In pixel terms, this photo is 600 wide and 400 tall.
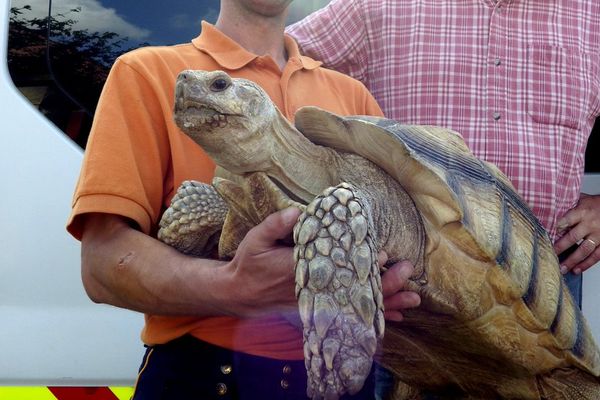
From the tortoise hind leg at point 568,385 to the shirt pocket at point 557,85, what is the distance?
2.34ft

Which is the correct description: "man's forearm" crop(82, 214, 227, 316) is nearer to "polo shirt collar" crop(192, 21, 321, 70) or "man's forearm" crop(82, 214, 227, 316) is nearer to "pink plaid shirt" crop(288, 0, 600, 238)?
"polo shirt collar" crop(192, 21, 321, 70)

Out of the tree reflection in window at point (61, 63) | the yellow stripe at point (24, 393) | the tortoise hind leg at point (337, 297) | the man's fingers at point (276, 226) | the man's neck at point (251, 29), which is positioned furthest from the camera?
the tree reflection in window at point (61, 63)

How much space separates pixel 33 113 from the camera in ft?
6.72

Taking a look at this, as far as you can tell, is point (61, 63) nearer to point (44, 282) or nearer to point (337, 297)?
point (44, 282)

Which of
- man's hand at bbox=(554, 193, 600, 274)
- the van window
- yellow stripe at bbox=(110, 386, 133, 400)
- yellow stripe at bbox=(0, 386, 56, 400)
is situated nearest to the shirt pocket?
man's hand at bbox=(554, 193, 600, 274)

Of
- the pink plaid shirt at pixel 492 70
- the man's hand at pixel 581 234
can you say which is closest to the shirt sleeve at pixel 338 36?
the pink plaid shirt at pixel 492 70

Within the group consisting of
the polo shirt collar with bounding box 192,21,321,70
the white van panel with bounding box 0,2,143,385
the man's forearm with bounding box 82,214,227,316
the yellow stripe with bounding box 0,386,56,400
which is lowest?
the yellow stripe with bounding box 0,386,56,400

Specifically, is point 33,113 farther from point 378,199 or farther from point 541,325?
point 541,325

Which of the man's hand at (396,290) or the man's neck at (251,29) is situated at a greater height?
the man's neck at (251,29)

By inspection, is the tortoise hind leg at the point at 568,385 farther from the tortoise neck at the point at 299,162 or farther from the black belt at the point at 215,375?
Answer: the tortoise neck at the point at 299,162

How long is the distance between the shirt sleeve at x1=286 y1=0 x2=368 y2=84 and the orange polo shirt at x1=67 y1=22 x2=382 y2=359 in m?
0.62

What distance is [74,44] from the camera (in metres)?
→ 2.15

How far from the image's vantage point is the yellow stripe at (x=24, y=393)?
1974 mm

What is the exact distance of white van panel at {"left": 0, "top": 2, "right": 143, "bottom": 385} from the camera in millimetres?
1989
